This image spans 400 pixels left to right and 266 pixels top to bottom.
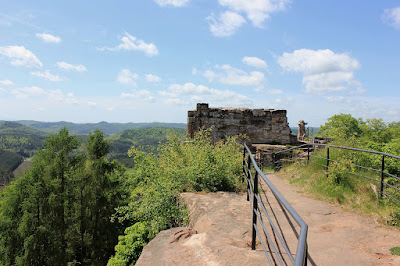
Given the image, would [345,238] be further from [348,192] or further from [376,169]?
[376,169]

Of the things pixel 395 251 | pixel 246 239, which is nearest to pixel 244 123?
pixel 246 239

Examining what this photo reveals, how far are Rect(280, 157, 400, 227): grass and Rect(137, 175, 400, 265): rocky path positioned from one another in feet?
0.91

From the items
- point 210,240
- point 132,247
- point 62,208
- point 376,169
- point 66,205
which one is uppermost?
point 376,169

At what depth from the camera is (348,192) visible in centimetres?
533

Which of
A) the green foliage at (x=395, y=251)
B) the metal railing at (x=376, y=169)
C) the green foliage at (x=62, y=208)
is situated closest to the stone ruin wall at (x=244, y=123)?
the metal railing at (x=376, y=169)

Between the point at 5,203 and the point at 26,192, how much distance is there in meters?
1.62

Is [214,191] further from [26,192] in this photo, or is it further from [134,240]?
[26,192]

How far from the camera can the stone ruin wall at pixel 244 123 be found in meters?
12.3

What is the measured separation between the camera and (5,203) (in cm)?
1730

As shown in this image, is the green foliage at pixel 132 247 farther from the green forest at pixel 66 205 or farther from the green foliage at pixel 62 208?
the green foliage at pixel 62 208

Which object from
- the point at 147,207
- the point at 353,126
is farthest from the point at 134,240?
the point at 353,126

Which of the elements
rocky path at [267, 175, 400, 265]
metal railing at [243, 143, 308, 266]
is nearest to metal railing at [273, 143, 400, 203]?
rocky path at [267, 175, 400, 265]

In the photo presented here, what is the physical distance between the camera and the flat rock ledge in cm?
290

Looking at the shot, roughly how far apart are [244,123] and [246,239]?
9790 mm
